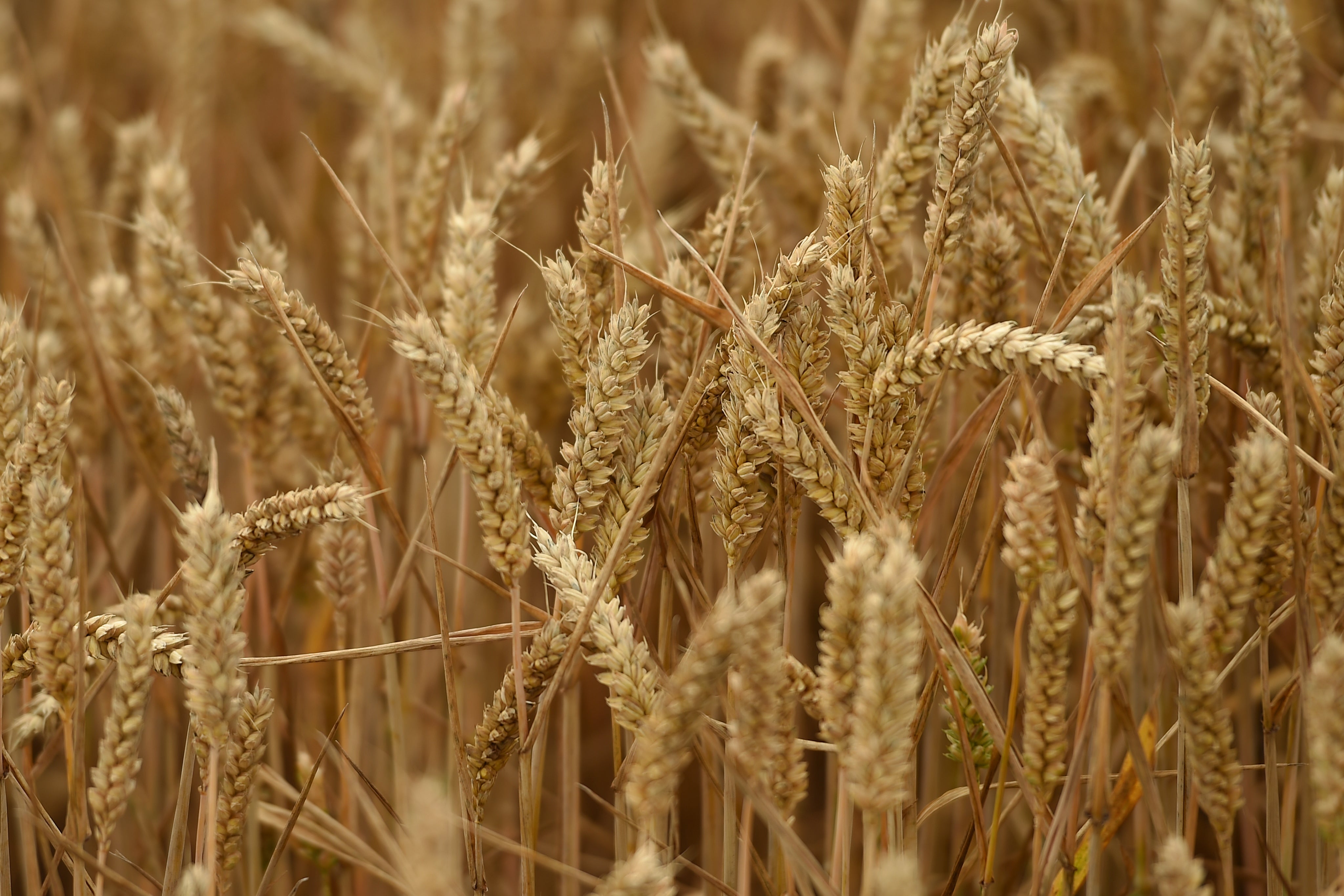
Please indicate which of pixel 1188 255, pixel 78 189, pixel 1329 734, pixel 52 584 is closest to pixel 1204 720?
pixel 1329 734

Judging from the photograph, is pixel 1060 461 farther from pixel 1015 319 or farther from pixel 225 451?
pixel 225 451

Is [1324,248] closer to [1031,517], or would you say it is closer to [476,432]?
[1031,517]

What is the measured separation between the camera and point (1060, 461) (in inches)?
44.4

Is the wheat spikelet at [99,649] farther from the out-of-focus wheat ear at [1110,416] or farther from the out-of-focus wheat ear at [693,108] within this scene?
the out-of-focus wheat ear at [693,108]

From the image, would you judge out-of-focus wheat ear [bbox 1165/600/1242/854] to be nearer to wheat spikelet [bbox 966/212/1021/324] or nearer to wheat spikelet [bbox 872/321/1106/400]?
wheat spikelet [bbox 872/321/1106/400]

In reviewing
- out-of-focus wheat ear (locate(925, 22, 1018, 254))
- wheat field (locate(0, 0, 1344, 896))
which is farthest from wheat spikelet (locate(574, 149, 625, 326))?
out-of-focus wheat ear (locate(925, 22, 1018, 254))

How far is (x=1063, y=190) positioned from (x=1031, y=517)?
1.20 feet

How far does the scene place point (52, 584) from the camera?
2.16 feet

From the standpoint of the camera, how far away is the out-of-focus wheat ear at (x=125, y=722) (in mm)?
643

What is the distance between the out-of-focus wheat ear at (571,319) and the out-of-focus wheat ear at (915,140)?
9.0 inches

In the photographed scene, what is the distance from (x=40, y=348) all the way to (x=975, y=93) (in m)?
0.86

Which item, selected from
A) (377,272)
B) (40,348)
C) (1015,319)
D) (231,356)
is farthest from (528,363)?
(1015,319)

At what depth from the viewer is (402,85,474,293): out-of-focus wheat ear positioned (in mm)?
1014

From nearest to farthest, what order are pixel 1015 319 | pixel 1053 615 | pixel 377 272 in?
pixel 1053 615, pixel 1015 319, pixel 377 272
